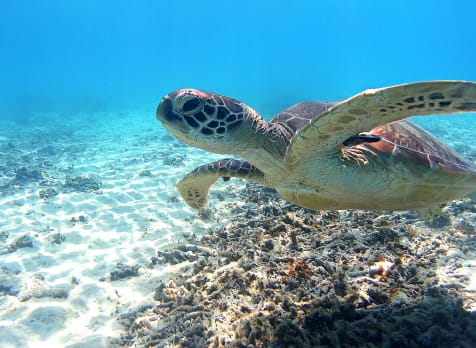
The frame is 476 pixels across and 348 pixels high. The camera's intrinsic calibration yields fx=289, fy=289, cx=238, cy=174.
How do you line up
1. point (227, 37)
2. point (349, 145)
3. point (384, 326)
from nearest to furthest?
point (384, 326), point (349, 145), point (227, 37)

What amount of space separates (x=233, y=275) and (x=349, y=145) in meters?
1.74

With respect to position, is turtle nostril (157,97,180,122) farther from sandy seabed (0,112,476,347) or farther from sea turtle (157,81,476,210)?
sandy seabed (0,112,476,347)

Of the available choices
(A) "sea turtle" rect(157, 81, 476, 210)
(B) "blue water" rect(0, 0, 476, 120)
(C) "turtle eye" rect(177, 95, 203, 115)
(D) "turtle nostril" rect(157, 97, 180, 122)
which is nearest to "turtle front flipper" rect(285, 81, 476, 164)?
(A) "sea turtle" rect(157, 81, 476, 210)

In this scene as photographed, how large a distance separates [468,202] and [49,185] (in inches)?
401

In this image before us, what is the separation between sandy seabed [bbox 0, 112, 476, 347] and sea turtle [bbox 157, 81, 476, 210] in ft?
2.05

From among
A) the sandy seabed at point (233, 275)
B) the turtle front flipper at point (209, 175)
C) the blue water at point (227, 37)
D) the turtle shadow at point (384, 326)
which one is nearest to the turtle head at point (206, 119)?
the turtle front flipper at point (209, 175)

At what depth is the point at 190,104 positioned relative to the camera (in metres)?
Answer: 2.44

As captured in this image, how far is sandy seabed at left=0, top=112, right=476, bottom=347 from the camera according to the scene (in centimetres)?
216

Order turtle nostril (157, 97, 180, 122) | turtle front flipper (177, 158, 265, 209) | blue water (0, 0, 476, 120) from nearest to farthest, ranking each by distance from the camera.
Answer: turtle nostril (157, 97, 180, 122) → turtle front flipper (177, 158, 265, 209) → blue water (0, 0, 476, 120)

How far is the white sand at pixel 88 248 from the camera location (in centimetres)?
344

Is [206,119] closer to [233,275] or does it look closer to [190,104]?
[190,104]

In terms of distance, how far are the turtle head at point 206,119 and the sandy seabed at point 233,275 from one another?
1374mm

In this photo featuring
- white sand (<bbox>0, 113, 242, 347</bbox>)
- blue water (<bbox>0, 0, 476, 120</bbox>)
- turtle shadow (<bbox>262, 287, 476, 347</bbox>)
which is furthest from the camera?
blue water (<bbox>0, 0, 476, 120</bbox>)

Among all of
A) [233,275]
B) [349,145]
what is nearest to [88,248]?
[233,275]
